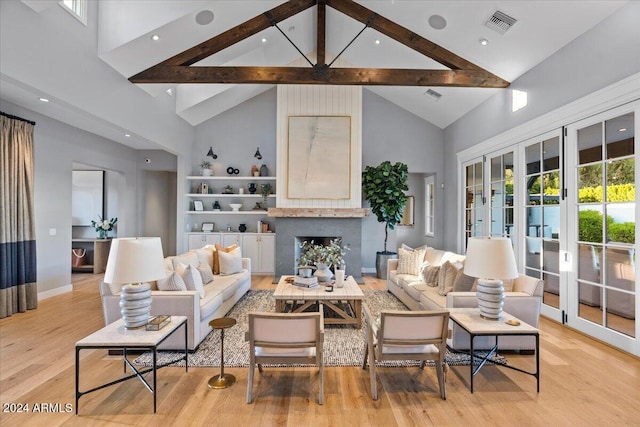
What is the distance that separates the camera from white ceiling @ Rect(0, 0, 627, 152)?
3693 mm

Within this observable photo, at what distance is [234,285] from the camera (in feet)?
15.3

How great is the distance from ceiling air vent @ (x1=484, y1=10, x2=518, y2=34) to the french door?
148cm

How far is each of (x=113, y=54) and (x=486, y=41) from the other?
5.01 meters

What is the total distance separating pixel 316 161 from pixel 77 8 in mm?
4173

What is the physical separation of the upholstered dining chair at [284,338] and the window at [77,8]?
4.09m

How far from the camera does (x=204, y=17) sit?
4.54 metres

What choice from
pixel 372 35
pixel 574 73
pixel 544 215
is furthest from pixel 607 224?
pixel 372 35

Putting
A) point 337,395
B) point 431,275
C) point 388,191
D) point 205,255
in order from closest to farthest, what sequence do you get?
point 337,395 < point 431,275 < point 205,255 < point 388,191

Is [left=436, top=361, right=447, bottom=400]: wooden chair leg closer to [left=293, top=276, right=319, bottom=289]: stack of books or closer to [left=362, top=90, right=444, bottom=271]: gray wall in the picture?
[left=293, top=276, right=319, bottom=289]: stack of books

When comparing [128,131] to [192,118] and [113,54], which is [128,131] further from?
[192,118]

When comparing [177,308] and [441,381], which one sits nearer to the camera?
[441,381]

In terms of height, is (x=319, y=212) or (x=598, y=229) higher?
(x=319, y=212)

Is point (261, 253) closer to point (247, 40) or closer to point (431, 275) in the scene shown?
point (431, 275)

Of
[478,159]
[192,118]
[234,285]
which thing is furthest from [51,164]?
[478,159]
